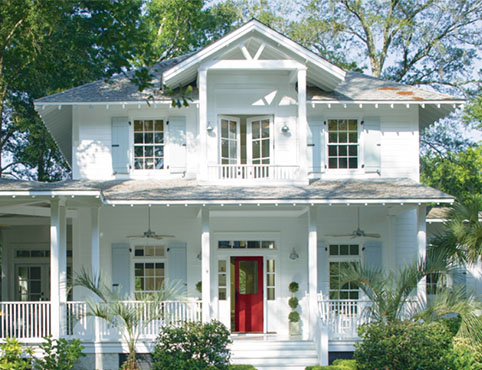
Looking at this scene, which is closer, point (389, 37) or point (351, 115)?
point (351, 115)

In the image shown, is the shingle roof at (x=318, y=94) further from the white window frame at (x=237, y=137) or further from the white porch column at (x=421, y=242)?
the white porch column at (x=421, y=242)

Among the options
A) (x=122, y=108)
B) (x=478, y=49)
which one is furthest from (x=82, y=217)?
(x=478, y=49)

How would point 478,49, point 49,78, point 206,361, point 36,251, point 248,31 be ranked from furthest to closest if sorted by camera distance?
1. point 478,49
2. point 49,78
3. point 36,251
4. point 248,31
5. point 206,361

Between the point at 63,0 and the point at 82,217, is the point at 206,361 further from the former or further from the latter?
the point at 63,0

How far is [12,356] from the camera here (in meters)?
13.6

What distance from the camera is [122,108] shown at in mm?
18234

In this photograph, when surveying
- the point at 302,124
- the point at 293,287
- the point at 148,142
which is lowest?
the point at 293,287

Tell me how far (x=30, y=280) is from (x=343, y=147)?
1120 cm

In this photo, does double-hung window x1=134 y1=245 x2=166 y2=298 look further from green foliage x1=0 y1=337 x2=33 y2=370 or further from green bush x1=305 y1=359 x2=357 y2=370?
green bush x1=305 y1=359 x2=357 y2=370

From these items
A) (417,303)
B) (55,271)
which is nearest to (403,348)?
(417,303)

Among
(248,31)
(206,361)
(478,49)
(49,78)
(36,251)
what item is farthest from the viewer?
(478,49)

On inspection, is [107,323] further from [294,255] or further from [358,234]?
[358,234]

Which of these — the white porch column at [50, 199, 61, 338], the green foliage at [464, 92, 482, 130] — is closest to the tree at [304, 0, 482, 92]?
the green foliage at [464, 92, 482, 130]

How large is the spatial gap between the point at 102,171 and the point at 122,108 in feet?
5.53
